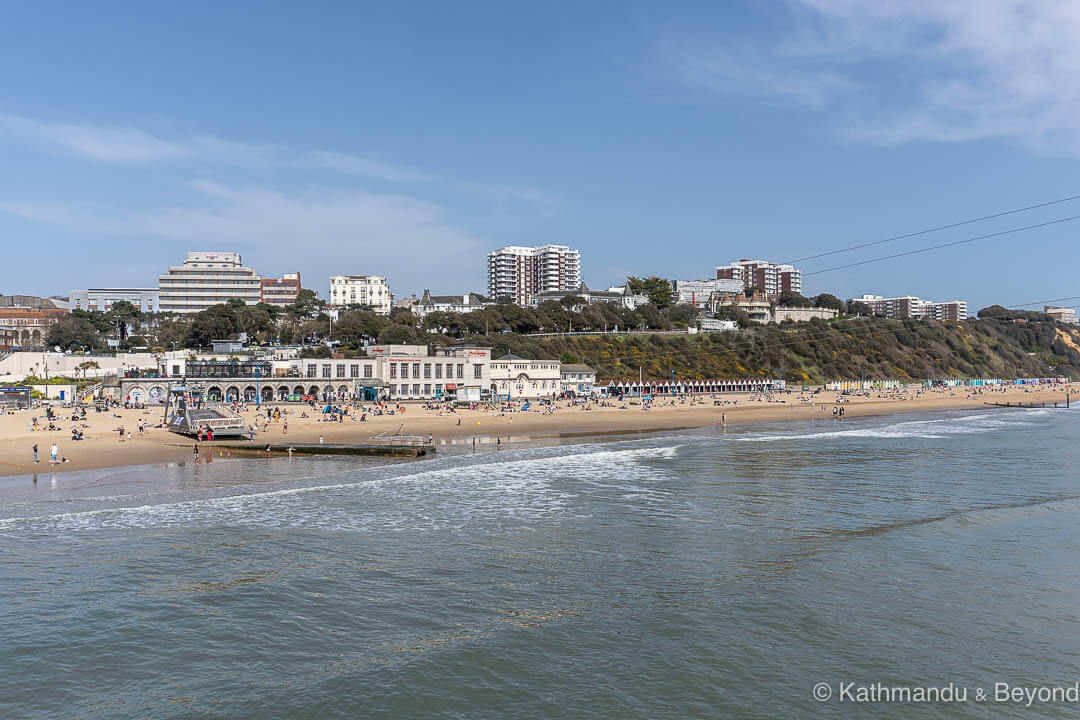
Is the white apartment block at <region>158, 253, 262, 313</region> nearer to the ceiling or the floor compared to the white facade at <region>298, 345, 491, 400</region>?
nearer to the ceiling

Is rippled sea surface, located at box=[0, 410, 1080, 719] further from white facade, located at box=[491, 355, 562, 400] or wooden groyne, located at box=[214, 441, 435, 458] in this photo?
white facade, located at box=[491, 355, 562, 400]

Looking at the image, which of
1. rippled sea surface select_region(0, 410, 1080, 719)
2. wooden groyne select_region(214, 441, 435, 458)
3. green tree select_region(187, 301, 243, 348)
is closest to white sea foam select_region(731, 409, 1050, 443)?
rippled sea surface select_region(0, 410, 1080, 719)

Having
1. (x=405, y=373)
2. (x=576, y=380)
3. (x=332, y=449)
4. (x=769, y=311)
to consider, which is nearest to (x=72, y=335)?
(x=405, y=373)

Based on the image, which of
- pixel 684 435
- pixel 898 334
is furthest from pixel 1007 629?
pixel 898 334

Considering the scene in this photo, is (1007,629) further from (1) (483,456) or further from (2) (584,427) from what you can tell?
(2) (584,427)

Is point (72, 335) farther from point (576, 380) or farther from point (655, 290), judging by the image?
point (655, 290)

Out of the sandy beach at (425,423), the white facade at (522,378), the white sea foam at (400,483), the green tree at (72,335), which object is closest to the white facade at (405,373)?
the white facade at (522,378)
